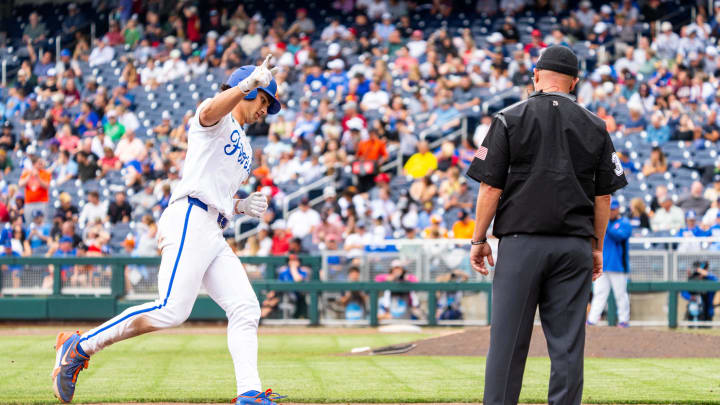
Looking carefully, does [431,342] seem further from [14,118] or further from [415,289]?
[14,118]

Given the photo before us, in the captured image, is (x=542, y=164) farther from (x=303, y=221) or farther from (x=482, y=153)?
(x=303, y=221)

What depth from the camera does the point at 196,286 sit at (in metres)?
6.01

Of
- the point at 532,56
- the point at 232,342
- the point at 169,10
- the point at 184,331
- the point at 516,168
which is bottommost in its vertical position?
the point at 184,331

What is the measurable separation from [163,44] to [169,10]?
6.12 ft

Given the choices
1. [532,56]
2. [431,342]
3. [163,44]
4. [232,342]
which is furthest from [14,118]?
[232,342]

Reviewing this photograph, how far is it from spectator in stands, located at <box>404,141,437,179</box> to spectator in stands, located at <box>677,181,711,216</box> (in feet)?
14.4

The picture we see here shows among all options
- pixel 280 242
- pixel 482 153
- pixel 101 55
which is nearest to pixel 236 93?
pixel 482 153

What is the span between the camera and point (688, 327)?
1580 cm

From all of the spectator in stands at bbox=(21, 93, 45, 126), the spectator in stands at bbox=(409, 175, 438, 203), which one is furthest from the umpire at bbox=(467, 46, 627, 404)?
the spectator in stands at bbox=(21, 93, 45, 126)

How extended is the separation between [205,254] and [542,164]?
215cm

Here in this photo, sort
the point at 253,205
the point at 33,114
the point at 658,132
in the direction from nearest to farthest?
1. the point at 253,205
2. the point at 658,132
3. the point at 33,114

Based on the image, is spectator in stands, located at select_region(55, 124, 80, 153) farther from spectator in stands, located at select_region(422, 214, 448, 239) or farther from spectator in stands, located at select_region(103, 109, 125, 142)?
spectator in stands, located at select_region(422, 214, 448, 239)

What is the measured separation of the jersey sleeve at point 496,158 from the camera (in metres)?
4.79

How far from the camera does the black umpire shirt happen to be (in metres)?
4.79
